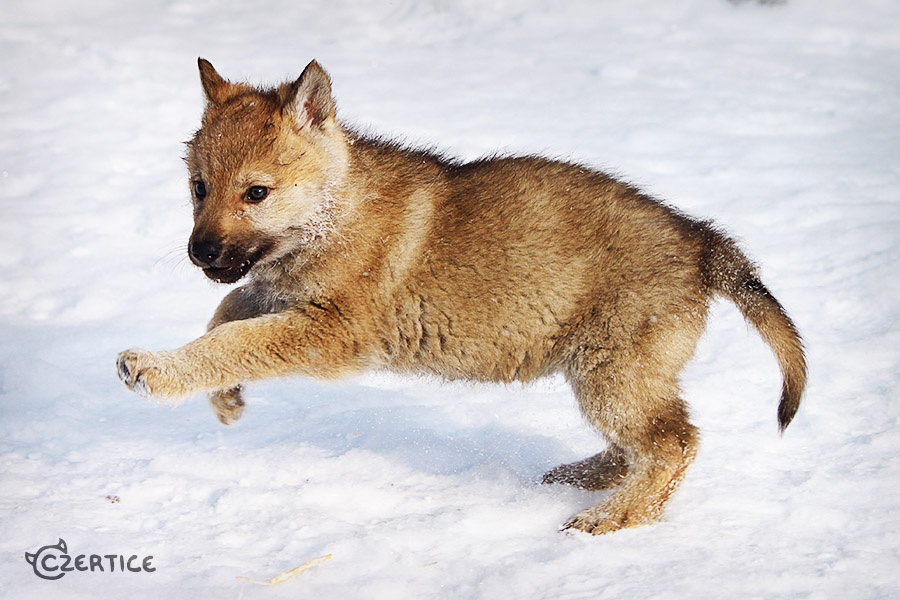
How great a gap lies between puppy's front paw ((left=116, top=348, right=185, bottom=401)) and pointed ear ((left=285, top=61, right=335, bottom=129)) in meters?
1.12

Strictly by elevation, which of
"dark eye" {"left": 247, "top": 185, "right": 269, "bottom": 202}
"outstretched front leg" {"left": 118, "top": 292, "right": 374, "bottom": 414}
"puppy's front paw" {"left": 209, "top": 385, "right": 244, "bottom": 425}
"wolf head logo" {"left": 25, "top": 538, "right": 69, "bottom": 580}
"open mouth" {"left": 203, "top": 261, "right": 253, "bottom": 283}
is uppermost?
"dark eye" {"left": 247, "top": 185, "right": 269, "bottom": 202}

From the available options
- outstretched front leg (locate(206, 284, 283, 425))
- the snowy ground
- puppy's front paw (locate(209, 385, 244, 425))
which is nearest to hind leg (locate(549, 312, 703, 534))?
the snowy ground

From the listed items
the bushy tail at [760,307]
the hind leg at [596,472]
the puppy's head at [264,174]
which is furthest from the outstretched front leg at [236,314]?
the bushy tail at [760,307]

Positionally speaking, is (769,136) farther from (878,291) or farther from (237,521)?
(237,521)

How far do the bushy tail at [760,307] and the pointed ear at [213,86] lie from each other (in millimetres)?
2151

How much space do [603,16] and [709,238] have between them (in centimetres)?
761

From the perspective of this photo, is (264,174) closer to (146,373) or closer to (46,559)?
(146,373)

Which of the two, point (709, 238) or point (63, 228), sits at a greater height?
point (709, 238)

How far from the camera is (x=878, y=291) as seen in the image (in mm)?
5211

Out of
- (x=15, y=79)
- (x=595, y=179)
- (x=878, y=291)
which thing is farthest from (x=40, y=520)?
(x=15, y=79)

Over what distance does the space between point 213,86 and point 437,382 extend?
1.77 metres

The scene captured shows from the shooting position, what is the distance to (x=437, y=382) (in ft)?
14.9

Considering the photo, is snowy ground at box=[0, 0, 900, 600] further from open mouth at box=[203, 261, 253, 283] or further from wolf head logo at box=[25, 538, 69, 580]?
open mouth at box=[203, 261, 253, 283]

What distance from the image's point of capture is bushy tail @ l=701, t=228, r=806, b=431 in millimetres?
3375
